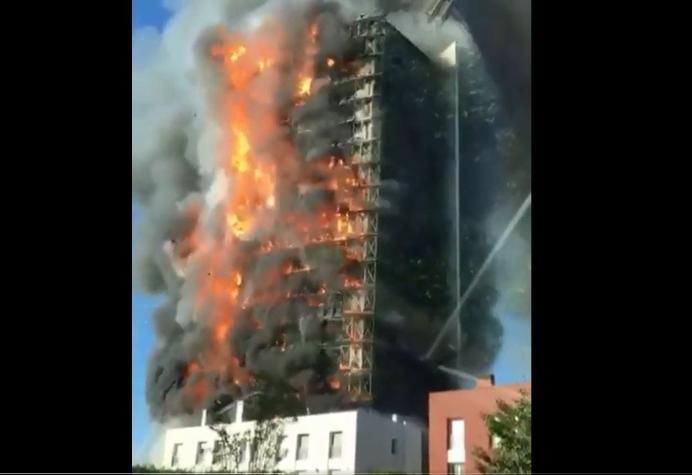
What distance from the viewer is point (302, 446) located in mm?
1685

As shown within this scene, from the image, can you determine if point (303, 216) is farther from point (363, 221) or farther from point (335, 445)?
point (335, 445)

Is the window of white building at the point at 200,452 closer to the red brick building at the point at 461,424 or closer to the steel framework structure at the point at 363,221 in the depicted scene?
the steel framework structure at the point at 363,221

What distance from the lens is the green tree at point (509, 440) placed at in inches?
65.3

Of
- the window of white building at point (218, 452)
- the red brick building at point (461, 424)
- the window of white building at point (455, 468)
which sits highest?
the red brick building at point (461, 424)

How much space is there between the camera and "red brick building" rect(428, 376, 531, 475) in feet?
5.47

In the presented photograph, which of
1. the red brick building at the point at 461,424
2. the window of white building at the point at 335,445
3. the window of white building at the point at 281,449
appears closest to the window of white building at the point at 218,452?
the window of white building at the point at 281,449

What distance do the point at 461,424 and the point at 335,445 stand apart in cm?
26

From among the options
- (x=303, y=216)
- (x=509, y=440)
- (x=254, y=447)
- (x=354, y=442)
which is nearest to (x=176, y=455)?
(x=254, y=447)

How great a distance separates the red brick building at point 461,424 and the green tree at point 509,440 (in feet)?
0.04
